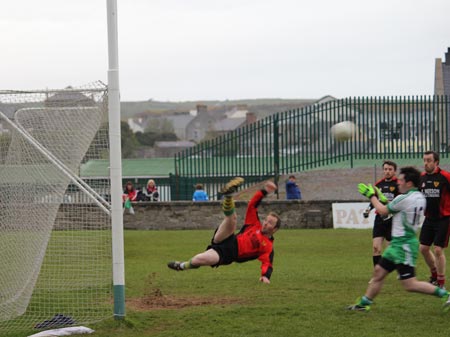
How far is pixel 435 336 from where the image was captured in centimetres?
1067

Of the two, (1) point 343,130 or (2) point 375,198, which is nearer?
(2) point 375,198

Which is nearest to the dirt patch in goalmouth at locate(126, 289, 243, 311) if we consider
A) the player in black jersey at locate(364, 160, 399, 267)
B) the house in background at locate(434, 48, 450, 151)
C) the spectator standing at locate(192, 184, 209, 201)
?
the player in black jersey at locate(364, 160, 399, 267)

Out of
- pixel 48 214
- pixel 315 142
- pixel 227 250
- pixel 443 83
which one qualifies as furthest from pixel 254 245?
pixel 443 83

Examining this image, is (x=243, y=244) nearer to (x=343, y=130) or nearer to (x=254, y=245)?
(x=254, y=245)

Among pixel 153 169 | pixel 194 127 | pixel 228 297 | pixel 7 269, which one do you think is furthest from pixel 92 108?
pixel 194 127

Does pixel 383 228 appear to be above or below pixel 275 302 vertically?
above

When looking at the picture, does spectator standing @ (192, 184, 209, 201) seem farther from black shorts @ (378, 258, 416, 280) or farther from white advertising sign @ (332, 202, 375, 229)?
black shorts @ (378, 258, 416, 280)

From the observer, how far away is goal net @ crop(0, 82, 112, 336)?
12.2 m

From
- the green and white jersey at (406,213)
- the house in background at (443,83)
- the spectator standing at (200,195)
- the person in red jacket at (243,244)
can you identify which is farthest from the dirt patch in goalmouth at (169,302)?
the house in background at (443,83)

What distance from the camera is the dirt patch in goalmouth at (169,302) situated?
13.1 meters

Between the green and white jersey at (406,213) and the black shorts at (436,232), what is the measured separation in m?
2.71

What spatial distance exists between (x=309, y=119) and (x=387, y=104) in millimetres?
2803

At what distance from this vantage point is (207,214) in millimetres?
29719

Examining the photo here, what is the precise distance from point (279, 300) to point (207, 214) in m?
16.4
